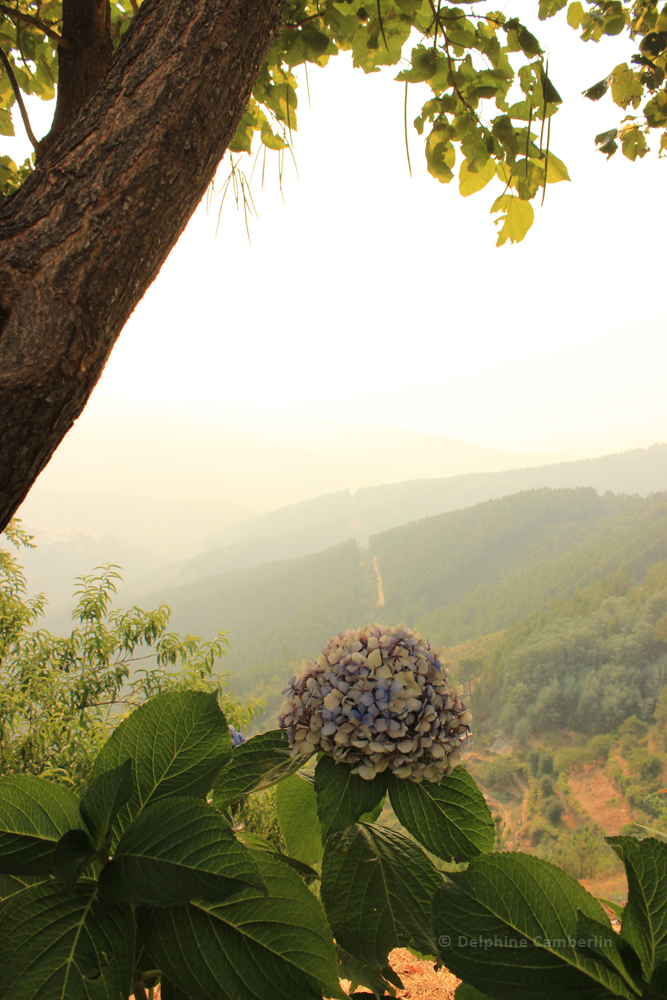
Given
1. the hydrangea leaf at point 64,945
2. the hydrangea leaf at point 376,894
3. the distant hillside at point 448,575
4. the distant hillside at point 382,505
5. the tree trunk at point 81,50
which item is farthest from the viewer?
the distant hillside at point 382,505

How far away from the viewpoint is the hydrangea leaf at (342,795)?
0.53m

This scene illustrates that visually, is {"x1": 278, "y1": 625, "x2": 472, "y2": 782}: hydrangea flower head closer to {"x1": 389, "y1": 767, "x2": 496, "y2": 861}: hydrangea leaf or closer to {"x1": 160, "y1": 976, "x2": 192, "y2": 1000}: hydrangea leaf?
{"x1": 389, "y1": 767, "x2": 496, "y2": 861}: hydrangea leaf

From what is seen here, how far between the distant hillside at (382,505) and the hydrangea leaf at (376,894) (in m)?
22.9

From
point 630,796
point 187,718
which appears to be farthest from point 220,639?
point 630,796

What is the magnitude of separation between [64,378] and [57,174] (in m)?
0.26

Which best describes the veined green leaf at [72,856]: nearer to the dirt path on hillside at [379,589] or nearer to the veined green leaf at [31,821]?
the veined green leaf at [31,821]

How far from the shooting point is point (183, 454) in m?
53.1

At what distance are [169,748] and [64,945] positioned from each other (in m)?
0.16

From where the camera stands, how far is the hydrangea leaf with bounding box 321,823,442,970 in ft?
1.60

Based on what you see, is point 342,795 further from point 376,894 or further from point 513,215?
point 513,215

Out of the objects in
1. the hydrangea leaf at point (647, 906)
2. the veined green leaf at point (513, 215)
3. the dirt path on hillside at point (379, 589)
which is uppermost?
the veined green leaf at point (513, 215)

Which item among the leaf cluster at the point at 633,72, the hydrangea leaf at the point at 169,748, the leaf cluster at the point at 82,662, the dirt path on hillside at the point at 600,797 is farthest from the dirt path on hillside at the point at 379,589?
the hydrangea leaf at the point at 169,748

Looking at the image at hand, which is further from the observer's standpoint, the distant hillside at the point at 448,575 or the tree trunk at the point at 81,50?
the distant hillside at the point at 448,575

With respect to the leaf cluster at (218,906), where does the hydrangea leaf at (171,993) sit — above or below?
below
